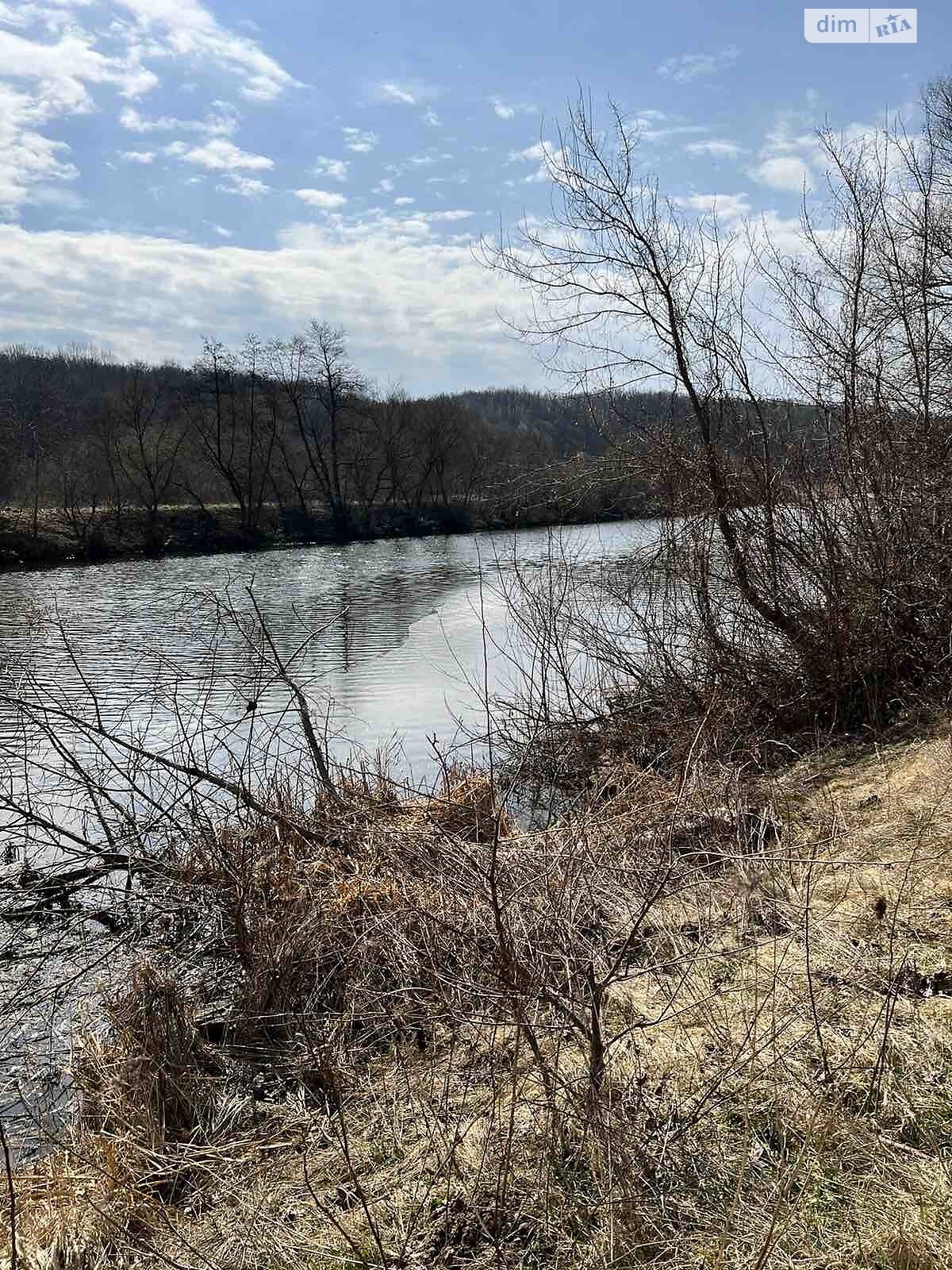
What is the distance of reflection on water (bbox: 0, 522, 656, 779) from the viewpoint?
10.5m

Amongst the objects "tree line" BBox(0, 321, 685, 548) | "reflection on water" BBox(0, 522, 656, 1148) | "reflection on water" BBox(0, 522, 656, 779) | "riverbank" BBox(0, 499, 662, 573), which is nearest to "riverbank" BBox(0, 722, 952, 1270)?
"reflection on water" BBox(0, 522, 656, 1148)

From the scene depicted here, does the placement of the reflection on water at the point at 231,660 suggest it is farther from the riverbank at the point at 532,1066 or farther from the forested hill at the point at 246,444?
the forested hill at the point at 246,444

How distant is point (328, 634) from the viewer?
18.1 metres

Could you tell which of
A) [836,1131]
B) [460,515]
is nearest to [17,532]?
[460,515]

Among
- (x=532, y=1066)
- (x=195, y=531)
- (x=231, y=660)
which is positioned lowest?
(x=532, y=1066)

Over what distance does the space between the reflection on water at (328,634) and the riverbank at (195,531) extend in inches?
180

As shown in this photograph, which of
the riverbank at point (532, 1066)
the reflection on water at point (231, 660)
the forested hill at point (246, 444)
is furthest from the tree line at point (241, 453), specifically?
the riverbank at point (532, 1066)

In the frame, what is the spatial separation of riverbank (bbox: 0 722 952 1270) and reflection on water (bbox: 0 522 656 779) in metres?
2.21

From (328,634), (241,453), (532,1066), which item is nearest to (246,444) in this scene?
(241,453)

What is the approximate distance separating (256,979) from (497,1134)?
2148 millimetres

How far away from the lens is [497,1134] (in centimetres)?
333

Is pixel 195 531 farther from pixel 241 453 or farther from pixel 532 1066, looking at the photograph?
pixel 532 1066

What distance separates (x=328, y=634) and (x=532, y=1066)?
49.6ft

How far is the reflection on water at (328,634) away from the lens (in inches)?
413
